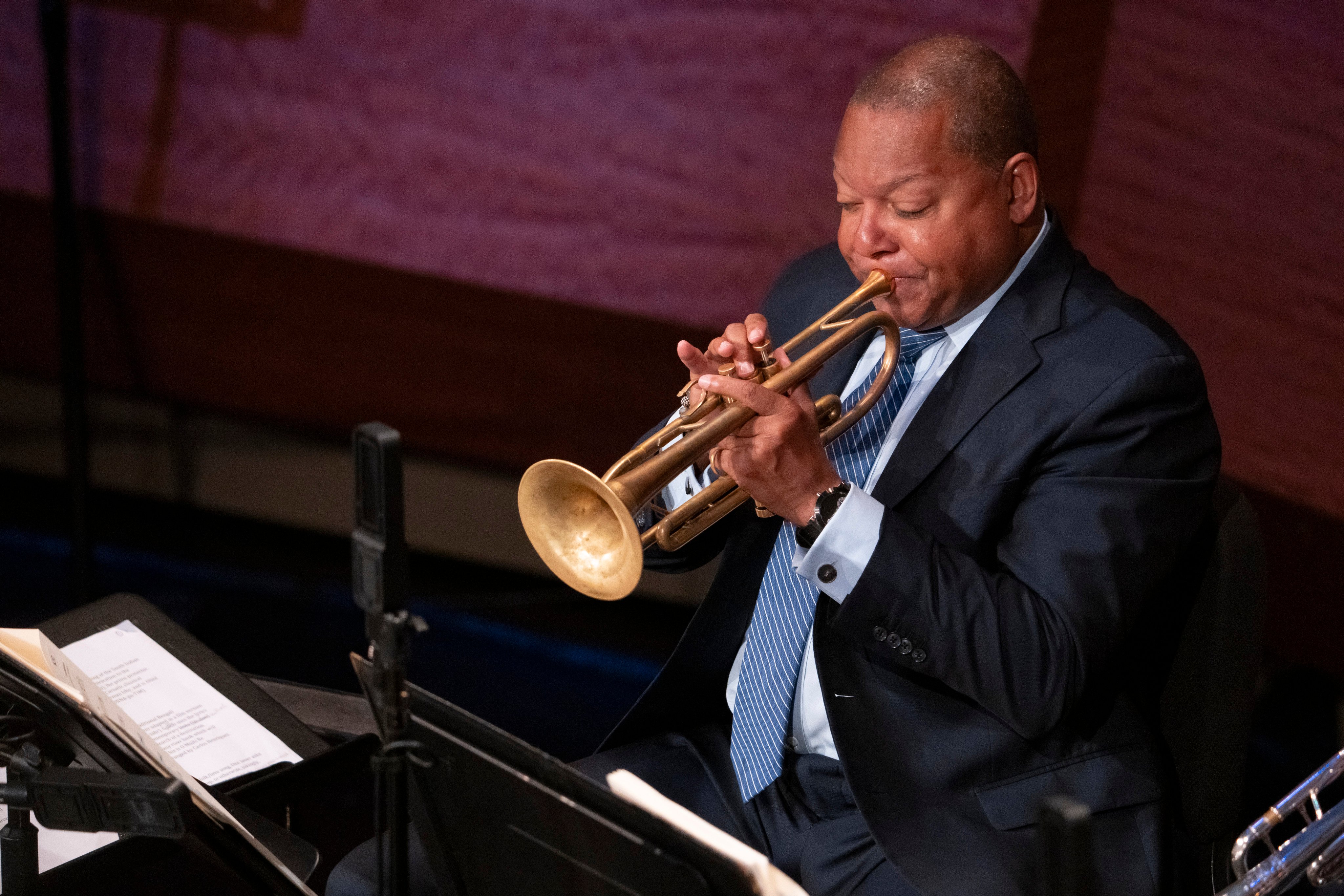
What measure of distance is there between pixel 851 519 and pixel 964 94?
26.1 inches

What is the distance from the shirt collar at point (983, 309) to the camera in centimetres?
214

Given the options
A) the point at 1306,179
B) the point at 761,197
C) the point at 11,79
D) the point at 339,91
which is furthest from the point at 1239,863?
the point at 11,79

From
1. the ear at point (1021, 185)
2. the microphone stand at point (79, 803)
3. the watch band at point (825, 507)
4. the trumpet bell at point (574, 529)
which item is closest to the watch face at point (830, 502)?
the watch band at point (825, 507)

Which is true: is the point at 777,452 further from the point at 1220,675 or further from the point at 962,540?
the point at 1220,675

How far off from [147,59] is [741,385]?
121 inches

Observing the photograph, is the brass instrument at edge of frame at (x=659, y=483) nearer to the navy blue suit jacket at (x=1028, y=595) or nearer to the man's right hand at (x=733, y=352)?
the man's right hand at (x=733, y=352)

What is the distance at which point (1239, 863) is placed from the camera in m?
1.95

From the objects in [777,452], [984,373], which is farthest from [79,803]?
[984,373]

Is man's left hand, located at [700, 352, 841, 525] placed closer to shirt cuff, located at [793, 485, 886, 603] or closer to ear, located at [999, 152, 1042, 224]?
shirt cuff, located at [793, 485, 886, 603]

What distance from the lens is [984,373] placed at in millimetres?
2061

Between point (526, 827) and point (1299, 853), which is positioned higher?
point (526, 827)

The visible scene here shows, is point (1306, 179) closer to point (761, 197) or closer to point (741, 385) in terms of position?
point (761, 197)

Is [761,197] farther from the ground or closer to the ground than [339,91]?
closer to the ground

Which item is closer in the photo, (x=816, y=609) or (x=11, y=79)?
(x=816, y=609)
